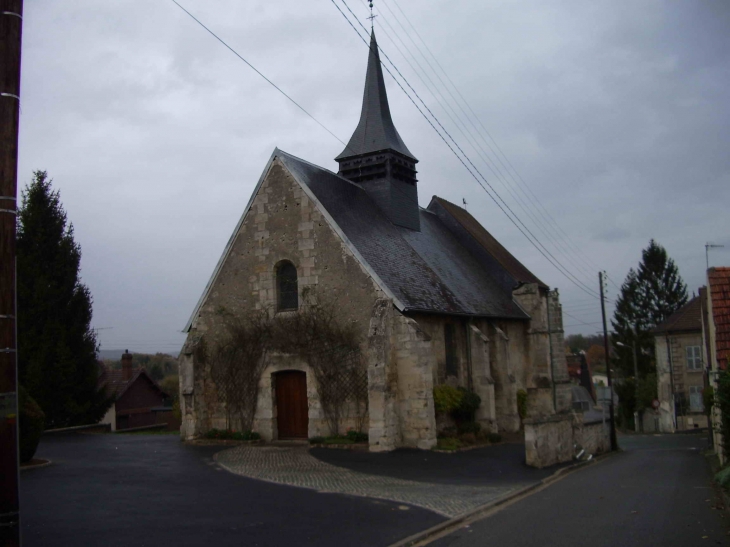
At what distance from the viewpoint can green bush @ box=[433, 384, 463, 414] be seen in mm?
18766

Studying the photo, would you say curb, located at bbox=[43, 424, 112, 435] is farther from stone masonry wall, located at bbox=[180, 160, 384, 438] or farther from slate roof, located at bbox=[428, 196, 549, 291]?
slate roof, located at bbox=[428, 196, 549, 291]

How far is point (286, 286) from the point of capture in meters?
20.7

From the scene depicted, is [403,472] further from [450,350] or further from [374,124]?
[374,124]

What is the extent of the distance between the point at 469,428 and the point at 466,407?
1.97ft

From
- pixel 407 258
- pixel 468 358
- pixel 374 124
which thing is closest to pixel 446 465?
pixel 468 358

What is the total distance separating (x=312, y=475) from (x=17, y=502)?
360 inches

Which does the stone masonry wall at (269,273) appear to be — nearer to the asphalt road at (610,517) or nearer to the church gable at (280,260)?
the church gable at (280,260)

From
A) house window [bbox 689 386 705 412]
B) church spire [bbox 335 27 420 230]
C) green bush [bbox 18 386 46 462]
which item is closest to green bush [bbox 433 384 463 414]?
church spire [bbox 335 27 420 230]

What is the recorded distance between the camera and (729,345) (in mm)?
14398

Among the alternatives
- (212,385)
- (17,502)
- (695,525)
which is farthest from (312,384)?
(17,502)

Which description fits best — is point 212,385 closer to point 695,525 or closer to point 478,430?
point 478,430

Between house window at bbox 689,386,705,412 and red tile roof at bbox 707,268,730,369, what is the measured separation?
98.7 feet

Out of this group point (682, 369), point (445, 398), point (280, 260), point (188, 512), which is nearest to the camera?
point (188, 512)

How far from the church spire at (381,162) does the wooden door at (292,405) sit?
23.9ft
